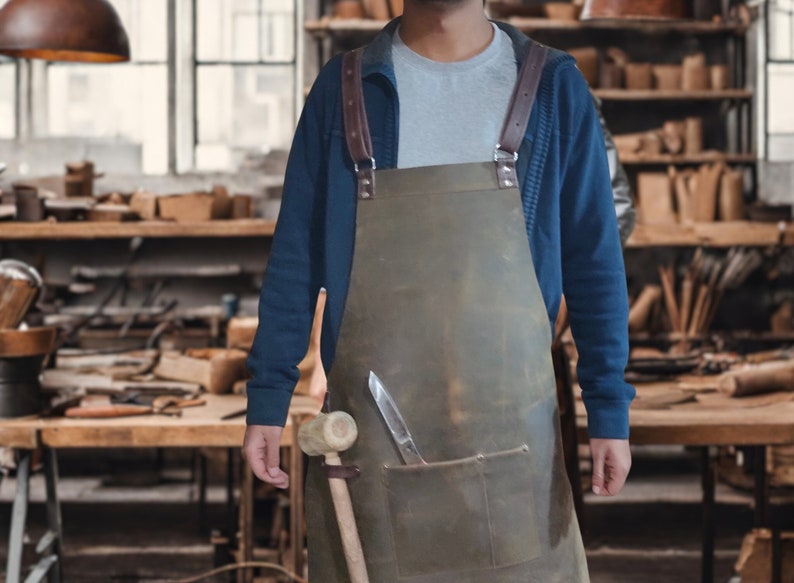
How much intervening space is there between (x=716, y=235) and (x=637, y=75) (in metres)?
1.07

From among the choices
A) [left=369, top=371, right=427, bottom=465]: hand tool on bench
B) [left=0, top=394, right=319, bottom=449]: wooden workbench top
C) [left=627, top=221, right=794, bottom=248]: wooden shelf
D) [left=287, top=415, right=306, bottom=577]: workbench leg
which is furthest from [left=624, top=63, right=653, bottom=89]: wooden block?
[left=369, top=371, right=427, bottom=465]: hand tool on bench

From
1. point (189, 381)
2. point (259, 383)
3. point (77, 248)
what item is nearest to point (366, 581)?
point (259, 383)

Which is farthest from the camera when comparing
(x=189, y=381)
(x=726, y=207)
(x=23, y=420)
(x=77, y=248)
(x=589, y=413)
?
(x=77, y=248)

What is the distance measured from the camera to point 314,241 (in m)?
1.80

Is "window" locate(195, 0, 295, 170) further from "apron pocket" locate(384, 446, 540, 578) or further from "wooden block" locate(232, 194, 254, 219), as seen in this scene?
"apron pocket" locate(384, 446, 540, 578)

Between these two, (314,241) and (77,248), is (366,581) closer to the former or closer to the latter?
(314,241)

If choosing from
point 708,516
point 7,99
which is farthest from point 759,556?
point 7,99

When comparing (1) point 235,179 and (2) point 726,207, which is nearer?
(2) point 726,207

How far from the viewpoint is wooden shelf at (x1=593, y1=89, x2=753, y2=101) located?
20.8 feet

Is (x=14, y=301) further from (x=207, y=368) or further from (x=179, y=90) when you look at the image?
(x=179, y=90)

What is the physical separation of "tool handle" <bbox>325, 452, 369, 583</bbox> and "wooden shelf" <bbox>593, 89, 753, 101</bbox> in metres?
4.98

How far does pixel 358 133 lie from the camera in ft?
5.57

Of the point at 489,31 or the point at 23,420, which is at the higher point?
the point at 489,31

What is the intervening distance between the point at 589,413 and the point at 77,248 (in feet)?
18.0
